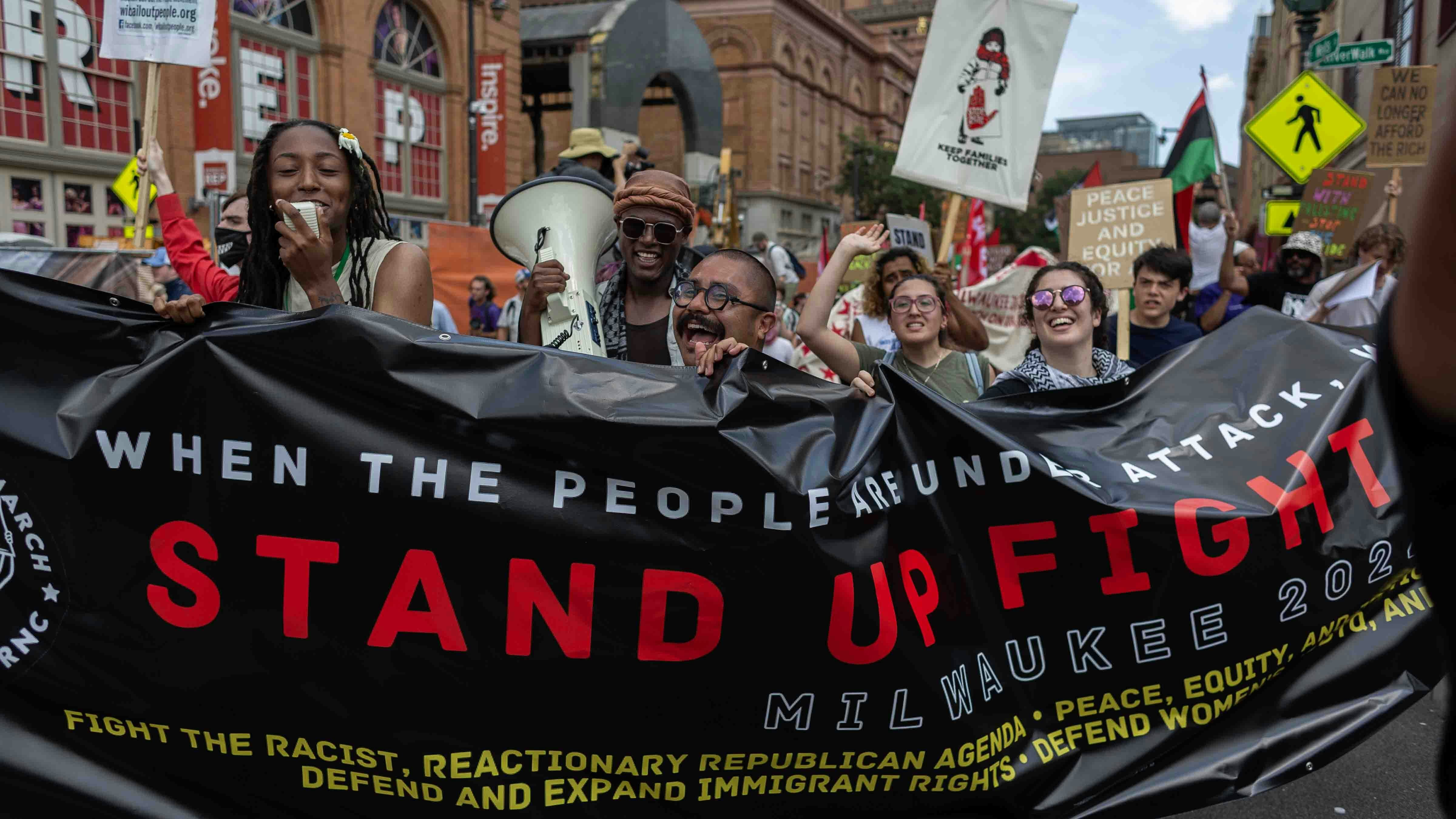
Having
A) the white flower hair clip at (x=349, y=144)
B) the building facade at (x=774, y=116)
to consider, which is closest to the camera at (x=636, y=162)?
the white flower hair clip at (x=349, y=144)

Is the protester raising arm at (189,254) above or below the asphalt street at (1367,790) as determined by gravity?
above

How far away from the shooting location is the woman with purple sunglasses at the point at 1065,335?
13.0 feet

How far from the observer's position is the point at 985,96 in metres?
6.57

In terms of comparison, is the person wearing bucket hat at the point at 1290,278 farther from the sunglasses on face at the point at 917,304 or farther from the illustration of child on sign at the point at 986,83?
the sunglasses on face at the point at 917,304

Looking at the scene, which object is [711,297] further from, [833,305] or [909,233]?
[909,233]

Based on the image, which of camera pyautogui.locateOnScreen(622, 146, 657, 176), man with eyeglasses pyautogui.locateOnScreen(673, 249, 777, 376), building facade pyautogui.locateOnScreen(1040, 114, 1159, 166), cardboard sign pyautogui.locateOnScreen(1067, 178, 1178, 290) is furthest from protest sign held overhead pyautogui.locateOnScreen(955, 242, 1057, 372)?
building facade pyautogui.locateOnScreen(1040, 114, 1159, 166)

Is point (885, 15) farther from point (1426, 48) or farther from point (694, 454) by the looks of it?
point (694, 454)

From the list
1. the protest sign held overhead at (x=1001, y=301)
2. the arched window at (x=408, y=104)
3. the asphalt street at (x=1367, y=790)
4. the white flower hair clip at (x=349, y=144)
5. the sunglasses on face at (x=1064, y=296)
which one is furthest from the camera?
the arched window at (x=408, y=104)

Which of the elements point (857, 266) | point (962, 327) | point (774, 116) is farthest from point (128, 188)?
point (774, 116)

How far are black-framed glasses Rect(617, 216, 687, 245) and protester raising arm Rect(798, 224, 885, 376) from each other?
50 cm

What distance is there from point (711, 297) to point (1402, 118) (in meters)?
8.86

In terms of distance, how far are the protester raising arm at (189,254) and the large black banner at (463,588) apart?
864mm

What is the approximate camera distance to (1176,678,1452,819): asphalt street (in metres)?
3.69

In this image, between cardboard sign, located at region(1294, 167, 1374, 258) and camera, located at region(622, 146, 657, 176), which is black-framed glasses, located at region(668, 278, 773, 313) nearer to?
camera, located at region(622, 146, 657, 176)
